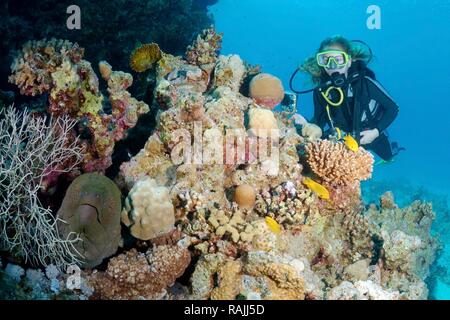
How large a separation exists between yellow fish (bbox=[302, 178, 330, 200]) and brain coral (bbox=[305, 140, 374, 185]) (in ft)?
0.69

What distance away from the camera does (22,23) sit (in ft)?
25.8

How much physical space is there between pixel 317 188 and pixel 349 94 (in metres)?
2.84

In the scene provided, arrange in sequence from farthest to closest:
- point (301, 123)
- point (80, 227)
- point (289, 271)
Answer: point (301, 123) → point (80, 227) → point (289, 271)

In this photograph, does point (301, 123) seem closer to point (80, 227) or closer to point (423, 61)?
point (80, 227)

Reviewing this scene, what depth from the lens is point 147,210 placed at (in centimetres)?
361

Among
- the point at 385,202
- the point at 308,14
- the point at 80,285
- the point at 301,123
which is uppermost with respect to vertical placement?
the point at 308,14

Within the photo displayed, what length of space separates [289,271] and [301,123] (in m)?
4.13

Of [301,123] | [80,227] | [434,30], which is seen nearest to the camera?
[80,227]

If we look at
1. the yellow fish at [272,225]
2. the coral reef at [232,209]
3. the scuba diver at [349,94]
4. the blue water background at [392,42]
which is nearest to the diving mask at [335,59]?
the scuba diver at [349,94]

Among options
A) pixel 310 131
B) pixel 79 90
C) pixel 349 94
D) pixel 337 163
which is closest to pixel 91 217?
pixel 79 90

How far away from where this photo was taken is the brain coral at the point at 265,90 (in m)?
5.74

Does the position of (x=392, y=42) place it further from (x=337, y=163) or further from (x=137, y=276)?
(x=137, y=276)

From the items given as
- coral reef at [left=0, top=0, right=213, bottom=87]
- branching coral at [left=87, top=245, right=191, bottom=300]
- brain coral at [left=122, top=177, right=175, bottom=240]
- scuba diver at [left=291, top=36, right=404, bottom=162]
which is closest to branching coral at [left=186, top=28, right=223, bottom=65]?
scuba diver at [left=291, top=36, right=404, bottom=162]
